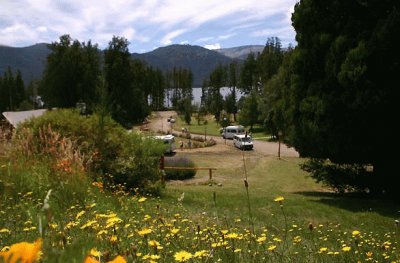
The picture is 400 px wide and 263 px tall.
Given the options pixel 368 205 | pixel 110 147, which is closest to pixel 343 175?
pixel 368 205

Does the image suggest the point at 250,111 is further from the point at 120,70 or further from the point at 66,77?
the point at 66,77

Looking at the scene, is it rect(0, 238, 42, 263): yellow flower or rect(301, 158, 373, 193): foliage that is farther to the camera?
rect(301, 158, 373, 193): foliage

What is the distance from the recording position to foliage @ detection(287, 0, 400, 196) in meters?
12.4

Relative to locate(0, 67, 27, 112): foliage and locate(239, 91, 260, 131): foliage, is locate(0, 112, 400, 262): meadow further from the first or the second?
locate(0, 67, 27, 112): foliage

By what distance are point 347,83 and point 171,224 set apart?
9950 millimetres

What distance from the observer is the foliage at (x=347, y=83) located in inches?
489

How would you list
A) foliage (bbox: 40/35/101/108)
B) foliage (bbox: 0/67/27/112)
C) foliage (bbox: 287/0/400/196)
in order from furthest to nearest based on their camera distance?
foliage (bbox: 0/67/27/112)
foliage (bbox: 40/35/101/108)
foliage (bbox: 287/0/400/196)

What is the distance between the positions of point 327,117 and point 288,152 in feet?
89.1

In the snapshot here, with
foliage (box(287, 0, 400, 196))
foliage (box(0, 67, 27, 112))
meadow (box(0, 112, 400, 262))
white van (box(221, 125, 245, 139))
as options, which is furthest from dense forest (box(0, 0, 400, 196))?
foliage (box(0, 67, 27, 112))

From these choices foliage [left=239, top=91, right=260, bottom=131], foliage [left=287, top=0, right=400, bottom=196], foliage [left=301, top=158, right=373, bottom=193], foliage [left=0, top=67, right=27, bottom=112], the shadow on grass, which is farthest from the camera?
foliage [left=0, top=67, right=27, bottom=112]

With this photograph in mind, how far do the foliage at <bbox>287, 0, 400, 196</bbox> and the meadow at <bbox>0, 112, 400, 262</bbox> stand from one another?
5.62 ft

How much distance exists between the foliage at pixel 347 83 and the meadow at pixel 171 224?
67.4 inches

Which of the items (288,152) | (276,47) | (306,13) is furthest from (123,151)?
(276,47)

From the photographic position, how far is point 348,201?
44.0 feet
